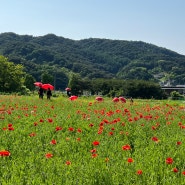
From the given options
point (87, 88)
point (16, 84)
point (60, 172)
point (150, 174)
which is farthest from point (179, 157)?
point (87, 88)

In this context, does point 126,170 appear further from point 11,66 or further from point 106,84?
point 106,84

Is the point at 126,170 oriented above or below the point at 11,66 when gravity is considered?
below

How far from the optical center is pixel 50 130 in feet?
27.9

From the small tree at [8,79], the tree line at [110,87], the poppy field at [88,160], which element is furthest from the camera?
the tree line at [110,87]

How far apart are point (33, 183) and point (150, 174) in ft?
5.88

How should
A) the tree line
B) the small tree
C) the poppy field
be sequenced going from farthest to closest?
the tree line, the small tree, the poppy field

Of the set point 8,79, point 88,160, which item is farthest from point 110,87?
point 88,160

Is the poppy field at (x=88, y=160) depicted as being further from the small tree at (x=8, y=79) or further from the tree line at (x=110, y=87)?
the tree line at (x=110, y=87)

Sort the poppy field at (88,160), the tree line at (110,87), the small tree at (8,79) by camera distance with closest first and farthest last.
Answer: the poppy field at (88,160), the small tree at (8,79), the tree line at (110,87)

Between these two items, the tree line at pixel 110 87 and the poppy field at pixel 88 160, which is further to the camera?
the tree line at pixel 110 87

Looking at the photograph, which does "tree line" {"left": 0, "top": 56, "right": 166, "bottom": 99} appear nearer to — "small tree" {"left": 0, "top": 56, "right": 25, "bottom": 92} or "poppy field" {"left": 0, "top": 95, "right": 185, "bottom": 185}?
"small tree" {"left": 0, "top": 56, "right": 25, "bottom": 92}

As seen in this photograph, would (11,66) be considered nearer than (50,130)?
No

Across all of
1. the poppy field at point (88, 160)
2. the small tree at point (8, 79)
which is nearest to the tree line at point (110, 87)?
the small tree at point (8, 79)

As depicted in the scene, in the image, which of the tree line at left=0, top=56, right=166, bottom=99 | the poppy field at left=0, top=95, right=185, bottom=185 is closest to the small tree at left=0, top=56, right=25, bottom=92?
the tree line at left=0, top=56, right=166, bottom=99
